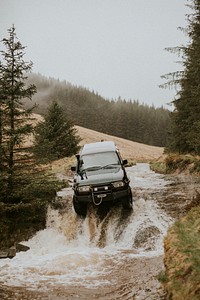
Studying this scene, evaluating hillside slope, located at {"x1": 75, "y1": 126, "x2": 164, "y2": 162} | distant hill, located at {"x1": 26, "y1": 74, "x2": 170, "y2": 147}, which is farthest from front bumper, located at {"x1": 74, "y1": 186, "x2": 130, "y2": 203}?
distant hill, located at {"x1": 26, "y1": 74, "x2": 170, "y2": 147}

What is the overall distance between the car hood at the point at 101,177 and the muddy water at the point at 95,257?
153 centimetres

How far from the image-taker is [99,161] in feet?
43.5

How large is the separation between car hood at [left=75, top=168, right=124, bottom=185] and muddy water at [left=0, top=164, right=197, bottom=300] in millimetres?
1528

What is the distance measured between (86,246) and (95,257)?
158cm

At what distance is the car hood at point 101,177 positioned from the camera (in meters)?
11.7

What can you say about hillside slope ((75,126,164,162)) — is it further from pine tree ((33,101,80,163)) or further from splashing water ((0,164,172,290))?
splashing water ((0,164,172,290))

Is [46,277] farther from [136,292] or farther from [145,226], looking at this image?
[145,226]

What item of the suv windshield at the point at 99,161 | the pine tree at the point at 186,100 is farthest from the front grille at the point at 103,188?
the pine tree at the point at 186,100

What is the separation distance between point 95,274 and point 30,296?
1909mm

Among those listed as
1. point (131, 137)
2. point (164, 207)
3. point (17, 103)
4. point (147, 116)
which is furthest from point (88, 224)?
point (147, 116)

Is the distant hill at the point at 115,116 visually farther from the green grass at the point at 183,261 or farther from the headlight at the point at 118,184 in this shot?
the green grass at the point at 183,261

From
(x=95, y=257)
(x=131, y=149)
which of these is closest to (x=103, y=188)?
(x=95, y=257)

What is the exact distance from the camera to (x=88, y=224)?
40.6 feet

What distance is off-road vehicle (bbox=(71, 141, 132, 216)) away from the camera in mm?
11617
